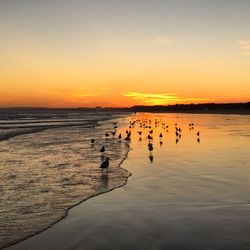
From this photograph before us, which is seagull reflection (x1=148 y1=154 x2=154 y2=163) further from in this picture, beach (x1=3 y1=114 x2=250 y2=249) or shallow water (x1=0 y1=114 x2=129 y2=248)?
beach (x1=3 y1=114 x2=250 y2=249)

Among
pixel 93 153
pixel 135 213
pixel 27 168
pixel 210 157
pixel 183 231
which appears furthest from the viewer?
pixel 93 153

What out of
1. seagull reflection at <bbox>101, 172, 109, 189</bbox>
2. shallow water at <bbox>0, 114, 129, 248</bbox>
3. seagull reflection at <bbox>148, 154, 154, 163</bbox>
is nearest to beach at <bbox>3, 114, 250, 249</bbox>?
shallow water at <bbox>0, 114, 129, 248</bbox>

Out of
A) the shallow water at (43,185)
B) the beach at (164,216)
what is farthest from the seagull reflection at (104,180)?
the beach at (164,216)

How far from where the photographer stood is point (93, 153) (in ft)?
79.9

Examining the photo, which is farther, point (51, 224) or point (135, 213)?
point (135, 213)

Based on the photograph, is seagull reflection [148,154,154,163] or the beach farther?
seagull reflection [148,154,154,163]

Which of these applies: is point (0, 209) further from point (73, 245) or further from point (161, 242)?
point (161, 242)

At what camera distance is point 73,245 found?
8.01 metres

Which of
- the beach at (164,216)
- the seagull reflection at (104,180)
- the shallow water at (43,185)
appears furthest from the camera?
the seagull reflection at (104,180)

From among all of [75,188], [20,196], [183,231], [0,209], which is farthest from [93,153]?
[183,231]

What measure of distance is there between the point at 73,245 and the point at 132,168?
1022cm

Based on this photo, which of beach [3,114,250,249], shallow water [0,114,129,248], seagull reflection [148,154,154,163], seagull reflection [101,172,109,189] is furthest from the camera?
seagull reflection [148,154,154,163]

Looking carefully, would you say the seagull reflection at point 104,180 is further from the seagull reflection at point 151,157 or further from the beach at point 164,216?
the seagull reflection at point 151,157

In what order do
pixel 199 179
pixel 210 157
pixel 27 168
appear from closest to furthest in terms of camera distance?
pixel 199 179
pixel 27 168
pixel 210 157
